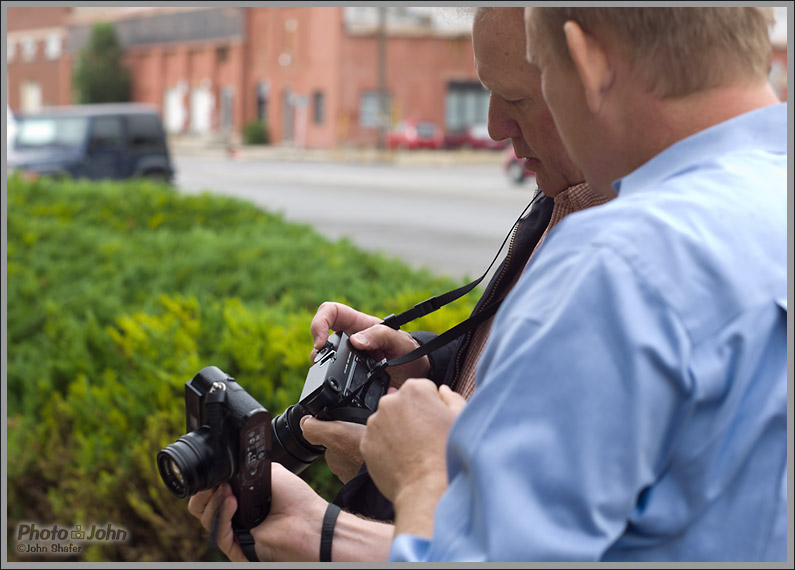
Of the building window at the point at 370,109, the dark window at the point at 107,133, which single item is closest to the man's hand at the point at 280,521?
the dark window at the point at 107,133

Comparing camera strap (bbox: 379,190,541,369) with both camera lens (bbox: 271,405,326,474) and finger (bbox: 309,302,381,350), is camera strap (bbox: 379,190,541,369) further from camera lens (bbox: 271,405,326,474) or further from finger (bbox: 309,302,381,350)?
camera lens (bbox: 271,405,326,474)

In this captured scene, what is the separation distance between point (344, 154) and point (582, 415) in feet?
117

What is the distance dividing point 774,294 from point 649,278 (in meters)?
0.15

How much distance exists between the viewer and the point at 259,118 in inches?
1802

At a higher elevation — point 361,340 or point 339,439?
point 361,340

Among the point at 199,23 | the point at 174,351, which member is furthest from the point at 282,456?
the point at 199,23

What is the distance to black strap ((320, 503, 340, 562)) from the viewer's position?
56.5 inches

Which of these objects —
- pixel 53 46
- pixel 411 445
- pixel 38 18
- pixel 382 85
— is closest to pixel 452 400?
pixel 411 445

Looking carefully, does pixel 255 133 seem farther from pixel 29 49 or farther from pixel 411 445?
pixel 411 445

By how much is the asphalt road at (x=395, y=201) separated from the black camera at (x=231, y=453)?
637 centimetres

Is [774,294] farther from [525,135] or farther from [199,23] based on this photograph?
[199,23]

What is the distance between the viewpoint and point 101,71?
51.6m

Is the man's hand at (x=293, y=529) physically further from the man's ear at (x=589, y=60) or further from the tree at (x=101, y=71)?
the tree at (x=101, y=71)

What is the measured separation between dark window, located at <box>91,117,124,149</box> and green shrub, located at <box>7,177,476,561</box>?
1142 centimetres
